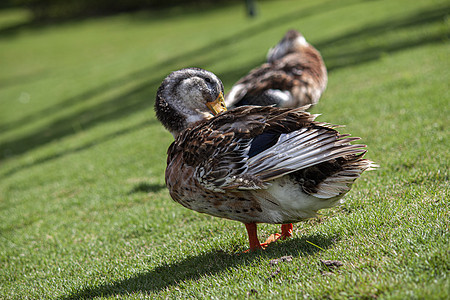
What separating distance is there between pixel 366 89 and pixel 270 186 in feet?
19.2

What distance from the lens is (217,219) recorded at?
4.87m

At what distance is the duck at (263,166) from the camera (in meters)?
3.34

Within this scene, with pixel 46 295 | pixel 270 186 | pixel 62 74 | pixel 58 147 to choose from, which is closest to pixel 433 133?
pixel 270 186

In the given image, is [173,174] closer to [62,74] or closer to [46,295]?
[46,295]

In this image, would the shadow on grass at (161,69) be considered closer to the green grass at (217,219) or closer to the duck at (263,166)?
the green grass at (217,219)

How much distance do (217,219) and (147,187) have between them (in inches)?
72.5

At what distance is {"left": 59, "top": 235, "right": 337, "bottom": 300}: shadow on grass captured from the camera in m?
3.62

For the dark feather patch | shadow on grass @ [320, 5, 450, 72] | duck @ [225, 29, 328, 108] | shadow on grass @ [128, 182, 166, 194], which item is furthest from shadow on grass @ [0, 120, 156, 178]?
the dark feather patch

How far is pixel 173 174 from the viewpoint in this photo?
384cm

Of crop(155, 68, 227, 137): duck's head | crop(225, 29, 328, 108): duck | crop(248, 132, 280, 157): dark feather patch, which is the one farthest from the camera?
crop(225, 29, 328, 108): duck

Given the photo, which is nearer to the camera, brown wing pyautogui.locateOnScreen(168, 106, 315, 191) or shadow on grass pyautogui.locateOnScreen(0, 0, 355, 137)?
brown wing pyautogui.locateOnScreen(168, 106, 315, 191)

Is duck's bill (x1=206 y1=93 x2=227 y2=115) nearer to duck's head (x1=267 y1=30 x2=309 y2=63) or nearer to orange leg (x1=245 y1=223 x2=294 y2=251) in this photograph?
orange leg (x1=245 y1=223 x2=294 y2=251)

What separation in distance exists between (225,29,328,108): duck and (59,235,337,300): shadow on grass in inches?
82.8

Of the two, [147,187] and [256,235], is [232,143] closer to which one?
[256,235]
